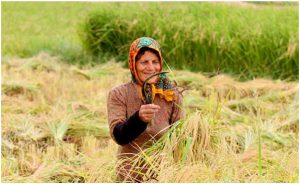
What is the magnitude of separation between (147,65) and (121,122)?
265 millimetres

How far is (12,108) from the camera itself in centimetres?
574

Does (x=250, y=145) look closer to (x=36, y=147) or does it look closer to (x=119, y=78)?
(x=36, y=147)

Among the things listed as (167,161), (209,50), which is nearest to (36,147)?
(167,161)

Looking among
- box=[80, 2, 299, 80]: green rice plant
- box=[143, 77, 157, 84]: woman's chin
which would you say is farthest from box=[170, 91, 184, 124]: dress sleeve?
box=[80, 2, 299, 80]: green rice plant

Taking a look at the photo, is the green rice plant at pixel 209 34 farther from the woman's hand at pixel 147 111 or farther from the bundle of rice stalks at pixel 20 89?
the woman's hand at pixel 147 111

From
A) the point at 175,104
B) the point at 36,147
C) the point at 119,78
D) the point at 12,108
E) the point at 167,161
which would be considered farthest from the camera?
the point at 119,78

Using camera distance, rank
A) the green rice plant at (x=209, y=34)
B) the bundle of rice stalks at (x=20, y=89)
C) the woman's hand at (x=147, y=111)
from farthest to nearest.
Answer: the green rice plant at (x=209, y=34)
the bundle of rice stalks at (x=20, y=89)
the woman's hand at (x=147, y=111)

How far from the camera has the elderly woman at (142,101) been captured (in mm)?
2965

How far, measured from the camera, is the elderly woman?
2.96 metres

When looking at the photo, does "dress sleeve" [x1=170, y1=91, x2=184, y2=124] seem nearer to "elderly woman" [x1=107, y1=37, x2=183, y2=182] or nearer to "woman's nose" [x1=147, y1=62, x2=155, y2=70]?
"elderly woman" [x1=107, y1=37, x2=183, y2=182]

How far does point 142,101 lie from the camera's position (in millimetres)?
3031

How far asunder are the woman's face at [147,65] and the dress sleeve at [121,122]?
0.13m

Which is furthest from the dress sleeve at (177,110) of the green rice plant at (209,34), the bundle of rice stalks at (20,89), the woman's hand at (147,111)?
the green rice plant at (209,34)

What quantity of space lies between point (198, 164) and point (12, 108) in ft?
10.3
